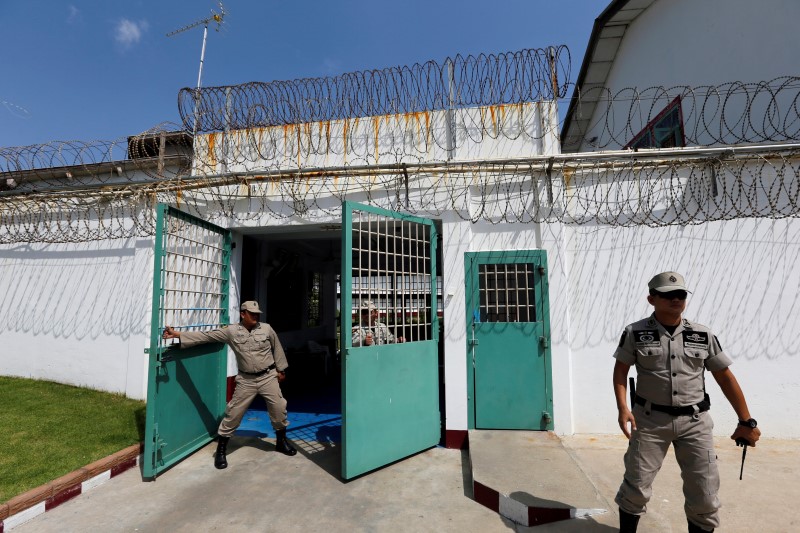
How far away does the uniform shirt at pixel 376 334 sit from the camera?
3893 millimetres

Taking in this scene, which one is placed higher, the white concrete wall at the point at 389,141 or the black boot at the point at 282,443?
the white concrete wall at the point at 389,141

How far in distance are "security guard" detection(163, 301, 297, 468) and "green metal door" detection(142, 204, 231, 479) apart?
0.32 metres

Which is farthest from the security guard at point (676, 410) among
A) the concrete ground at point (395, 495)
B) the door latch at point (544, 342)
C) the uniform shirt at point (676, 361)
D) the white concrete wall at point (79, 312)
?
the white concrete wall at point (79, 312)

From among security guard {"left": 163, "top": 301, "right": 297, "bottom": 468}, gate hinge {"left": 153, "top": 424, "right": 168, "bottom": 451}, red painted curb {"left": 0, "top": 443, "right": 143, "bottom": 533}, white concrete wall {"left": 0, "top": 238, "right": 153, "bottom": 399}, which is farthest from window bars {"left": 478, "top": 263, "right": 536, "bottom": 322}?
white concrete wall {"left": 0, "top": 238, "right": 153, "bottom": 399}

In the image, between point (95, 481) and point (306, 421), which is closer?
point (95, 481)

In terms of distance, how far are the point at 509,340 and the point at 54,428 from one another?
15.3 feet

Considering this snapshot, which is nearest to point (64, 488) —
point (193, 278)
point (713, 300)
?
point (193, 278)

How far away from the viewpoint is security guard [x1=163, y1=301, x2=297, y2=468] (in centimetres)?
394

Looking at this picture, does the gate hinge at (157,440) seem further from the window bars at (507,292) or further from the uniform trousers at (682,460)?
the uniform trousers at (682,460)

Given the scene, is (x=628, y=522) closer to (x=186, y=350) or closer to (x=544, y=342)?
(x=544, y=342)

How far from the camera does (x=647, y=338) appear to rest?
2.46 metres

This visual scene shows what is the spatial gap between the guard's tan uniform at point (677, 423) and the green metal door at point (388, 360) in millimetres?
1967

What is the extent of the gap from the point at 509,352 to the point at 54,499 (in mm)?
4002

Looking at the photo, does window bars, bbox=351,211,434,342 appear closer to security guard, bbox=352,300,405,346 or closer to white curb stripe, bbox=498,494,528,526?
security guard, bbox=352,300,405,346
